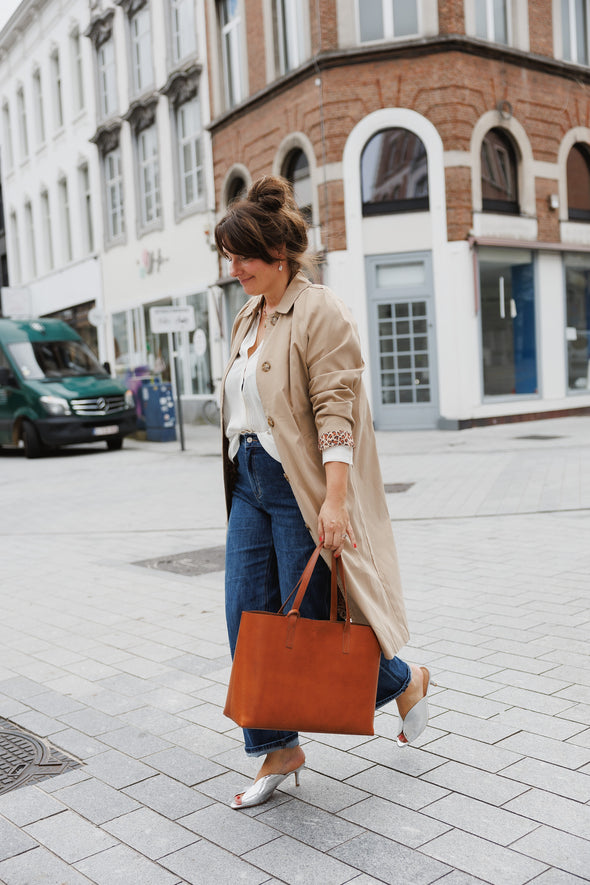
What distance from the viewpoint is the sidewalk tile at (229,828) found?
109 inches

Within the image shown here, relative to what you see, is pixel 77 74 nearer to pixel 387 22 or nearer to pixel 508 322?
pixel 387 22

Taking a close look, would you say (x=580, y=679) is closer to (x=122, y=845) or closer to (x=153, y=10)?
(x=122, y=845)

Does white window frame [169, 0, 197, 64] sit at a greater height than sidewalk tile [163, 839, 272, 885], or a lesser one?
greater

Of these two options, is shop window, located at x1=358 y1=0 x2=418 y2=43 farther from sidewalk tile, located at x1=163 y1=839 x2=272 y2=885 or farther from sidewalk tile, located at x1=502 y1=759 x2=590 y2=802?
sidewalk tile, located at x1=163 y1=839 x2=272 y2=885

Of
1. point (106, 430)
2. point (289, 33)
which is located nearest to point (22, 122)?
point (289, 33)

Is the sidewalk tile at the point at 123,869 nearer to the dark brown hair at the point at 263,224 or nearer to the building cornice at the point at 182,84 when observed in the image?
the dark brown hair at the point at 263,224

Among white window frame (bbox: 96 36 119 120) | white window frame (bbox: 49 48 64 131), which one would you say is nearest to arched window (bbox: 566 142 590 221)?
white window frame (bbox: 96 36 119 120)

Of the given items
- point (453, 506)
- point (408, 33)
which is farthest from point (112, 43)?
point (453, 506)

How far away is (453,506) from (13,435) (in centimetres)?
1112

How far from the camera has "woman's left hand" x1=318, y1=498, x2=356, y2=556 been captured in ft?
9.11

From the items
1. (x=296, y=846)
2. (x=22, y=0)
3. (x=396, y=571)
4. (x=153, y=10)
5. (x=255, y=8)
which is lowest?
(x=296, y=846)

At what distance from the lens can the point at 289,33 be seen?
19031mm

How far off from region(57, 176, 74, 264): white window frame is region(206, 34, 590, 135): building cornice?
45.6ft

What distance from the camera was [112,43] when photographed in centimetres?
2634
